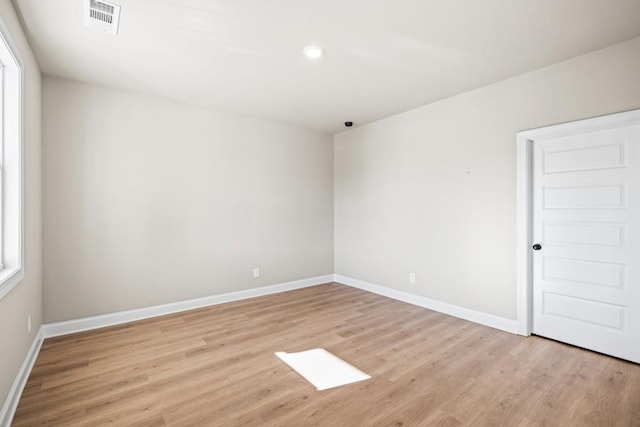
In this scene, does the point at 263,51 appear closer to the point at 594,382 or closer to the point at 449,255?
the point at 449,255

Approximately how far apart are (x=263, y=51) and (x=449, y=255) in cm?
309

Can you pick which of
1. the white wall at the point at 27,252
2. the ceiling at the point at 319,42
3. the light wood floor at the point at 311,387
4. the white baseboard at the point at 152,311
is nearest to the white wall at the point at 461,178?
the ceiling at the point at 319,42

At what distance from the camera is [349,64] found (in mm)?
2969

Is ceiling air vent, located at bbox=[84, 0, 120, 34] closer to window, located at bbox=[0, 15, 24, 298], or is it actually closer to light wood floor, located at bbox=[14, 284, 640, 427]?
window, located at bbox=[0, 15, 24, 298]

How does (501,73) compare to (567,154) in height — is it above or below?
above

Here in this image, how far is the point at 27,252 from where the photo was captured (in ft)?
8.34

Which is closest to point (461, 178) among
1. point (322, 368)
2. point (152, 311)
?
point (322, 368)

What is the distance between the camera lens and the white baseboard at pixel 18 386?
1.85m

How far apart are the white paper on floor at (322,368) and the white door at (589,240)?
2.09 m

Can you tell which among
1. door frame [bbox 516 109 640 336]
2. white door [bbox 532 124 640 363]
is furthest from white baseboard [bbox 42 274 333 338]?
white door [bbox 532 124 640 363]

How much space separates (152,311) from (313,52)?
11.2ft

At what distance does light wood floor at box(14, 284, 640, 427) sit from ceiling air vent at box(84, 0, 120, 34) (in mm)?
2675

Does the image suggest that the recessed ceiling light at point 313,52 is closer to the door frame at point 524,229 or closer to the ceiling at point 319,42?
the ceiling at point 319,42

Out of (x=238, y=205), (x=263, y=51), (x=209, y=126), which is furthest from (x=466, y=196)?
(x=209, y=126)
